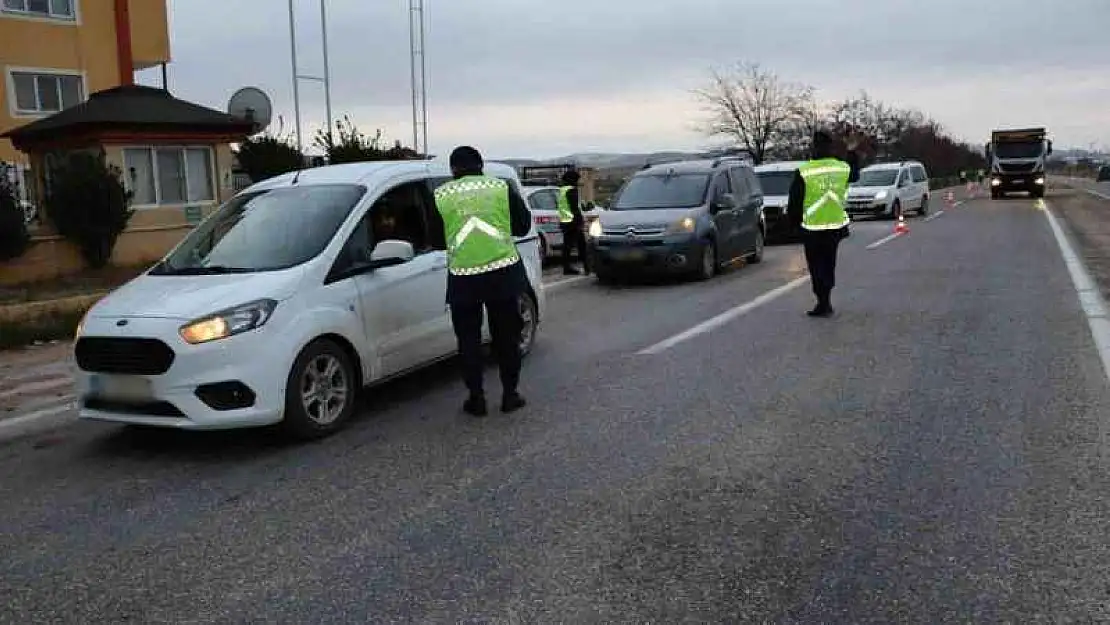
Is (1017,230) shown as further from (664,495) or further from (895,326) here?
(664,495)

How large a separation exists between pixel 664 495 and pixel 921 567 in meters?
1.35

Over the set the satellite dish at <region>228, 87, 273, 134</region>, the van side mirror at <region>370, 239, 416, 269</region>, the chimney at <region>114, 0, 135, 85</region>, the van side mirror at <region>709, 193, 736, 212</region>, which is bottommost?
the van side mirror at <region>709, 193, 736, 212</region>

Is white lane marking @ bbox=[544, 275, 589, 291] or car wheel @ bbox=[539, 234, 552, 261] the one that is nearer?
white lane marking @ bbox=[544, 275, 589, 291]

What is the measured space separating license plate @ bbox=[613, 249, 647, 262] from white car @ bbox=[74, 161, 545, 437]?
640 centimetres

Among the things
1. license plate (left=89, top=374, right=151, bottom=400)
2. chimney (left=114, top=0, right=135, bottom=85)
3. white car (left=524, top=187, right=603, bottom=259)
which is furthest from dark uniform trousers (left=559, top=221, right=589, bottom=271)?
chimney (left=114, top=0, right=135, bottom=85)

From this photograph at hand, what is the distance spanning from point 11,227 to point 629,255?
970cm

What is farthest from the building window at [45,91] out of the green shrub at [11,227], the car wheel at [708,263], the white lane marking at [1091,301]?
the white lane marking at [1091,301]

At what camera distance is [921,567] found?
13.2ft

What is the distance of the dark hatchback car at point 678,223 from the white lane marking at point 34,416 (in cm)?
816

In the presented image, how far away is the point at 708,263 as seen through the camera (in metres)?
14.6

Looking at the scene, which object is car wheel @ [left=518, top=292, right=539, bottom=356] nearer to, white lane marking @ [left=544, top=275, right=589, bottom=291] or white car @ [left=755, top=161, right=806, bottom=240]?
white lane marking @ [left=544, top=275, right=589, bottom=291]

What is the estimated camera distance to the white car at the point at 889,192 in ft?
93.5

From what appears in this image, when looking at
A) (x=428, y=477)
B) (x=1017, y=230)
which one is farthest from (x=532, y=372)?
(x=1017, y=230)

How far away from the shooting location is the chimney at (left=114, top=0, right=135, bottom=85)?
29453 mm
